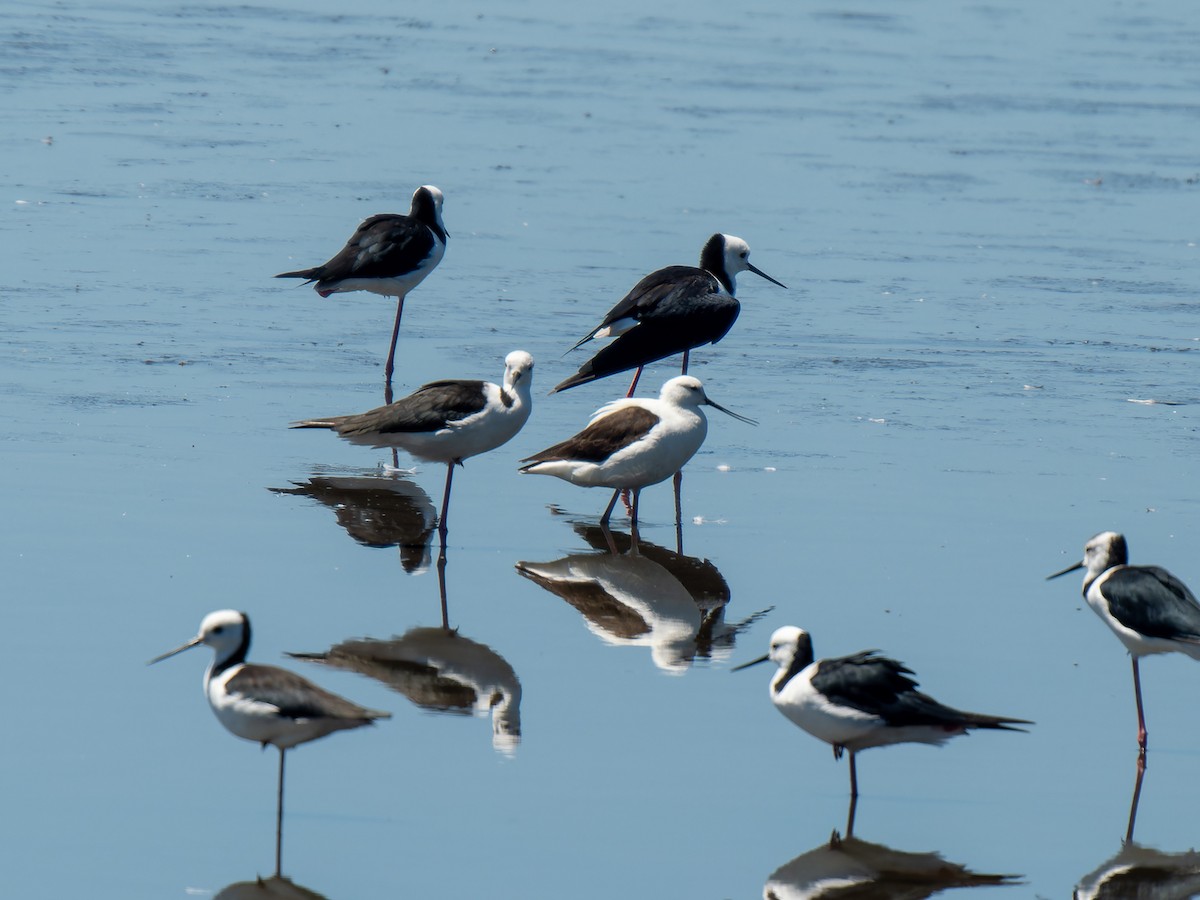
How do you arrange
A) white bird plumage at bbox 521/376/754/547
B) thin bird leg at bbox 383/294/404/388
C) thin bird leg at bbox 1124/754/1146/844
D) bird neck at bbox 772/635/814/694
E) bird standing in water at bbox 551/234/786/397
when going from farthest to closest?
1. thin bird leg at bbox 383/294/404/388
2. bird standing in water at bbox 551/234/786/397
3. white bird plumage at bbox 521/376/754/547
4. bird neck at bbox 772/635/814/694
5. thin bird leg at bbox 1124/754/1146/844

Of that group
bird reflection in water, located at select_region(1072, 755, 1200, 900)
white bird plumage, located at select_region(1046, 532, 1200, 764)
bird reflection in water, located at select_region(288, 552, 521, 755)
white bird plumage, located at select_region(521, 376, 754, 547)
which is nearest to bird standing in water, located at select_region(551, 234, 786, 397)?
white bird plumage, located at select_region(521, 376, 754, 547)

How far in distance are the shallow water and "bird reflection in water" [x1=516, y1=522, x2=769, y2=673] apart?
35mm

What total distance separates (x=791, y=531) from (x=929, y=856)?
11.3 feet

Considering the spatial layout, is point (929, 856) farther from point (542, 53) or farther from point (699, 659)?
point (542, 53)

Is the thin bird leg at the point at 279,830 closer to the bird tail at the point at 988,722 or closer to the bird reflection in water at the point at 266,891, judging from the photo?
the bird reflection in water at the point at 266,891

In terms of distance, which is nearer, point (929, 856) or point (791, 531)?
point (929, 856)

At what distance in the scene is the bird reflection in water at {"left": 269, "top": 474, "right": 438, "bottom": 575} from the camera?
9.02 metres

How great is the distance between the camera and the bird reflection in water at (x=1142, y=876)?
5883 millimetres

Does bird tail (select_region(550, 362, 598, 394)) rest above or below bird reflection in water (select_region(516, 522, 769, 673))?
above

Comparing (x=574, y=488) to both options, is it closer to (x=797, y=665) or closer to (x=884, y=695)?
(x=797, y=665)

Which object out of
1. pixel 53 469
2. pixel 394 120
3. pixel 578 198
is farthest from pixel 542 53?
pixel 53 469

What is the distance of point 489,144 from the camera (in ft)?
66.2

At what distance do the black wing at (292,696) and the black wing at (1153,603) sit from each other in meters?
2.76

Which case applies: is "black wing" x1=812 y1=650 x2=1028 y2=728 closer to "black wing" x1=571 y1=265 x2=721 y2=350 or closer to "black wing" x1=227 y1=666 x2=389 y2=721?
"black wing" x1=227 y1=666 x2=389 y2=721
